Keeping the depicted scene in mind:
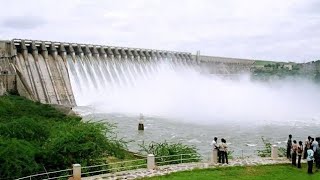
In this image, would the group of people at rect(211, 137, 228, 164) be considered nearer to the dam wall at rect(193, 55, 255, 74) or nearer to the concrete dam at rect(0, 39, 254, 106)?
the concrete dam at rect(0, 39, 254, 106)

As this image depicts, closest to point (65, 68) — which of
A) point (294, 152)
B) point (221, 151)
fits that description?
point (221, 151)

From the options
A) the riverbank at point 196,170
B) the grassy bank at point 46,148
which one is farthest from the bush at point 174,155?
the grassy bank at point 46,148

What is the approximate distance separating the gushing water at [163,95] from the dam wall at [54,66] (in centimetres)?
19

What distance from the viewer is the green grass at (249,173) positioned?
18.7 m

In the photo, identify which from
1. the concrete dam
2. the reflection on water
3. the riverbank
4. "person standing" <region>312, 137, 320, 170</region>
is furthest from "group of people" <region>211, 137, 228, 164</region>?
the concrete dam

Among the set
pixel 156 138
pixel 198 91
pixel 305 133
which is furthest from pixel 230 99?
pixel 156 138

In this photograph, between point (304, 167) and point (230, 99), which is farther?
point (230, 99)

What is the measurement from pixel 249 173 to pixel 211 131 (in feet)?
71.2

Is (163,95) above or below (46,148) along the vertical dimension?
above

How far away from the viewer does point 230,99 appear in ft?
243

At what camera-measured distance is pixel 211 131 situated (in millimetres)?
41281

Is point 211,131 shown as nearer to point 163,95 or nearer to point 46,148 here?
point 46,148

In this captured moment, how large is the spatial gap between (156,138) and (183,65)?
176ft

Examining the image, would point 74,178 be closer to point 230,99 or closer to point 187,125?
point 187,125
